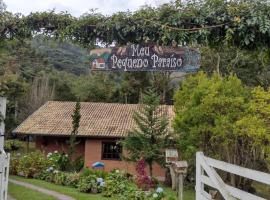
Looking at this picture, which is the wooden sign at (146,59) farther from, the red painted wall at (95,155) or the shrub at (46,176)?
the red painted wall at (95,155)

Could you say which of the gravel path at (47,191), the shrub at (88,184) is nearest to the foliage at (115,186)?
the shrub at (88,184)

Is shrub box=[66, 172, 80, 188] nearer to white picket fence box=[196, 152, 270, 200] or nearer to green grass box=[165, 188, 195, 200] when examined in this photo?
green grass box=[165, 188, 195, 200]

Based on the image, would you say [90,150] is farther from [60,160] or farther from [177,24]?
[177,24]

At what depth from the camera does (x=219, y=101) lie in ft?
57.5

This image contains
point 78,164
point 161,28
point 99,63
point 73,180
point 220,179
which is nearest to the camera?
point 99,63

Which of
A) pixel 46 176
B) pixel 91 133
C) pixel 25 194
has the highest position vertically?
pixel 91 133

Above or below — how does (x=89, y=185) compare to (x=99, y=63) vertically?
below

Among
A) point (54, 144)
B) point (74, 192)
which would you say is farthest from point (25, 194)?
point (54, 144)

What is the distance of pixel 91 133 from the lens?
26.2m

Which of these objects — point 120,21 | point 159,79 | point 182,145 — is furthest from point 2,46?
point 159,79

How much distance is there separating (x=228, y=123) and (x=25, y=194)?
835cm

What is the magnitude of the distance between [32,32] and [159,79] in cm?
3181

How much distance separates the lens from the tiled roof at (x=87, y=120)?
1040 inches

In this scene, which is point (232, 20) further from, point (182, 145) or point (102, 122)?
point (102, 122)
